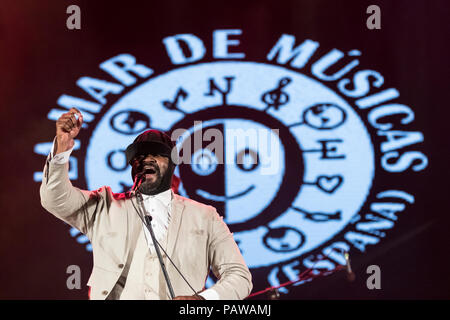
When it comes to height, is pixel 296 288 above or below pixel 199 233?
below

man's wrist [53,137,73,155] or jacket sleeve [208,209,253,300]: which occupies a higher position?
man's wrist [53,137,73,155]

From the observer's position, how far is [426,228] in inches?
173

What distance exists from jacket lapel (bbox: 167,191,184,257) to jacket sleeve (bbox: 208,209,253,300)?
0.51 feet

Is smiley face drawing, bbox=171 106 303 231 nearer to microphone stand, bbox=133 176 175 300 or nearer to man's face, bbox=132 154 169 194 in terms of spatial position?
man's face, bbox=132 154 169 194

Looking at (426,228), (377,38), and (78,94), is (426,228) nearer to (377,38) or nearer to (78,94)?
(377,38)

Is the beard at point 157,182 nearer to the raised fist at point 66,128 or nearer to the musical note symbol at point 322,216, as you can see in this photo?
the raised fist at point 66,128

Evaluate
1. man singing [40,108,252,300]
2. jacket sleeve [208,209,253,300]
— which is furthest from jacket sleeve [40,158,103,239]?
jacket sleeve [208,209,253,300]

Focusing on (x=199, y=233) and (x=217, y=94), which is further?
(x=217, y=94)

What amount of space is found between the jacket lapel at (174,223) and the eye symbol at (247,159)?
71.1 inches

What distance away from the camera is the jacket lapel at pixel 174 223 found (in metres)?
2.48

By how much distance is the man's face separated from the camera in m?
2.53
